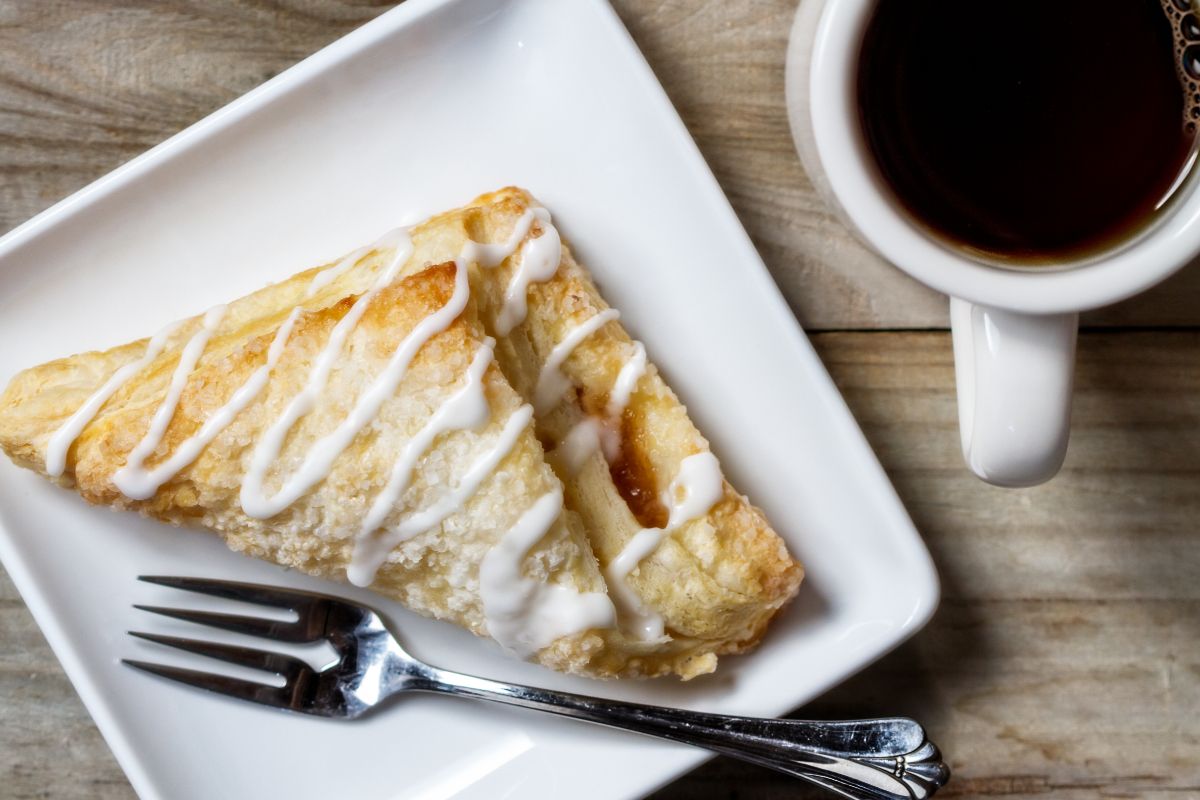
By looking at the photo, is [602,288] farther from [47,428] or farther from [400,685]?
[47,428]

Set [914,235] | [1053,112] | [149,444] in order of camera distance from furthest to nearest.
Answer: [149,444], [1053,112], [914,235]

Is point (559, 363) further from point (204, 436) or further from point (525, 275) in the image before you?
point (204, 436)

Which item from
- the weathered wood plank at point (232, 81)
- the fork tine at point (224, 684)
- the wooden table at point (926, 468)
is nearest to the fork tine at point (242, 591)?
the fork tine at point (224, 684)

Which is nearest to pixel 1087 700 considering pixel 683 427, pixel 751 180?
pixel 683 427

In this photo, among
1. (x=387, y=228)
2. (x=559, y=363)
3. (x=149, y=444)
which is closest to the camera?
(x=149, y=444)

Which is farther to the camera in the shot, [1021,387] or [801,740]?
[801,740]

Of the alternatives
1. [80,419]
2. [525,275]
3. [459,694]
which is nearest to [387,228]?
[525,275]

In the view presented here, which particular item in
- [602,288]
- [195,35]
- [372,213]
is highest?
[195,35]

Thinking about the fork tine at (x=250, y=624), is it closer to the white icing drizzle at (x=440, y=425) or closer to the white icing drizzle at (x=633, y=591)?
the white icing drizzle at (x=440, y=425)
